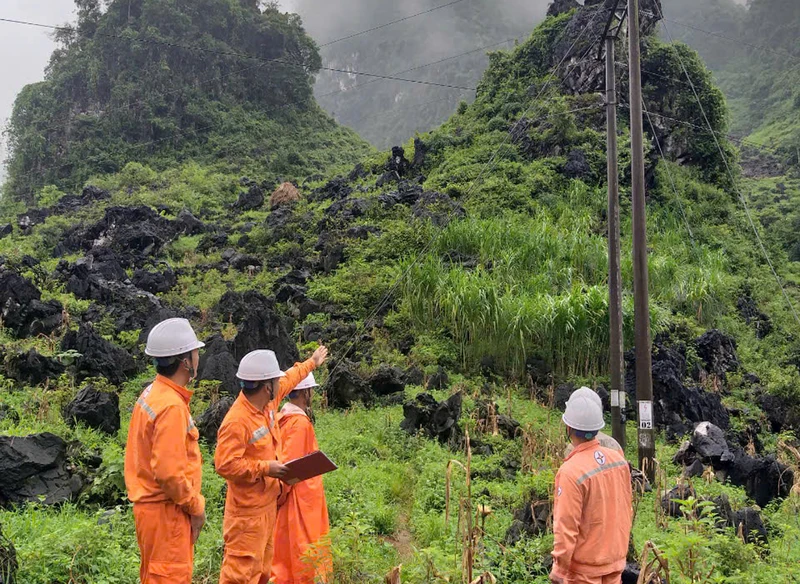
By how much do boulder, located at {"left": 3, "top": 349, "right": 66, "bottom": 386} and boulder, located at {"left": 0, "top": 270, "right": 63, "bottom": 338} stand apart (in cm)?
264

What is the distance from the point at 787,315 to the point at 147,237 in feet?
64.2

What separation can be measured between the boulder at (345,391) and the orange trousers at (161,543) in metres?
7.06

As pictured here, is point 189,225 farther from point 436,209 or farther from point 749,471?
point 749,471

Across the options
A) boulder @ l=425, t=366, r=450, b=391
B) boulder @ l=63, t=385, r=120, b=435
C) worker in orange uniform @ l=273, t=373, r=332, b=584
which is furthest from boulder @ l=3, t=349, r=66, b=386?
worker in orange uniform @ l=273, t=373, r=332, b=584

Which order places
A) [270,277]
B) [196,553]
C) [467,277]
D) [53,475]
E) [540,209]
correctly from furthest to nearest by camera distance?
[540,209] → [270,277] → [467,277] → [53,475] → [196,553]

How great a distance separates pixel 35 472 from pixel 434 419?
4.85m

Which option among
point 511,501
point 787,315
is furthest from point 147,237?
point 787,315

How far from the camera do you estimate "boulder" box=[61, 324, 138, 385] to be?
33.2ft

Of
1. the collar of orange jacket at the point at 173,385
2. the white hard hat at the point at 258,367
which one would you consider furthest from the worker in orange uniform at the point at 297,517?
the collar of orange jacket at the point at 173,385

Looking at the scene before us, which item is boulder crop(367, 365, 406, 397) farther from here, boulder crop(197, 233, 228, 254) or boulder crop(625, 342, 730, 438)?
boulder crop(197, 233, 228, 254)

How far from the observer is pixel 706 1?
72875 mm

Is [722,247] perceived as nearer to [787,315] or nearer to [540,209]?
[787,315]

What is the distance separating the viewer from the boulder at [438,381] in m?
11.3

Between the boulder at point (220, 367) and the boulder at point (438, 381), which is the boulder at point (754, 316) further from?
the boulder at point (220, 367)
